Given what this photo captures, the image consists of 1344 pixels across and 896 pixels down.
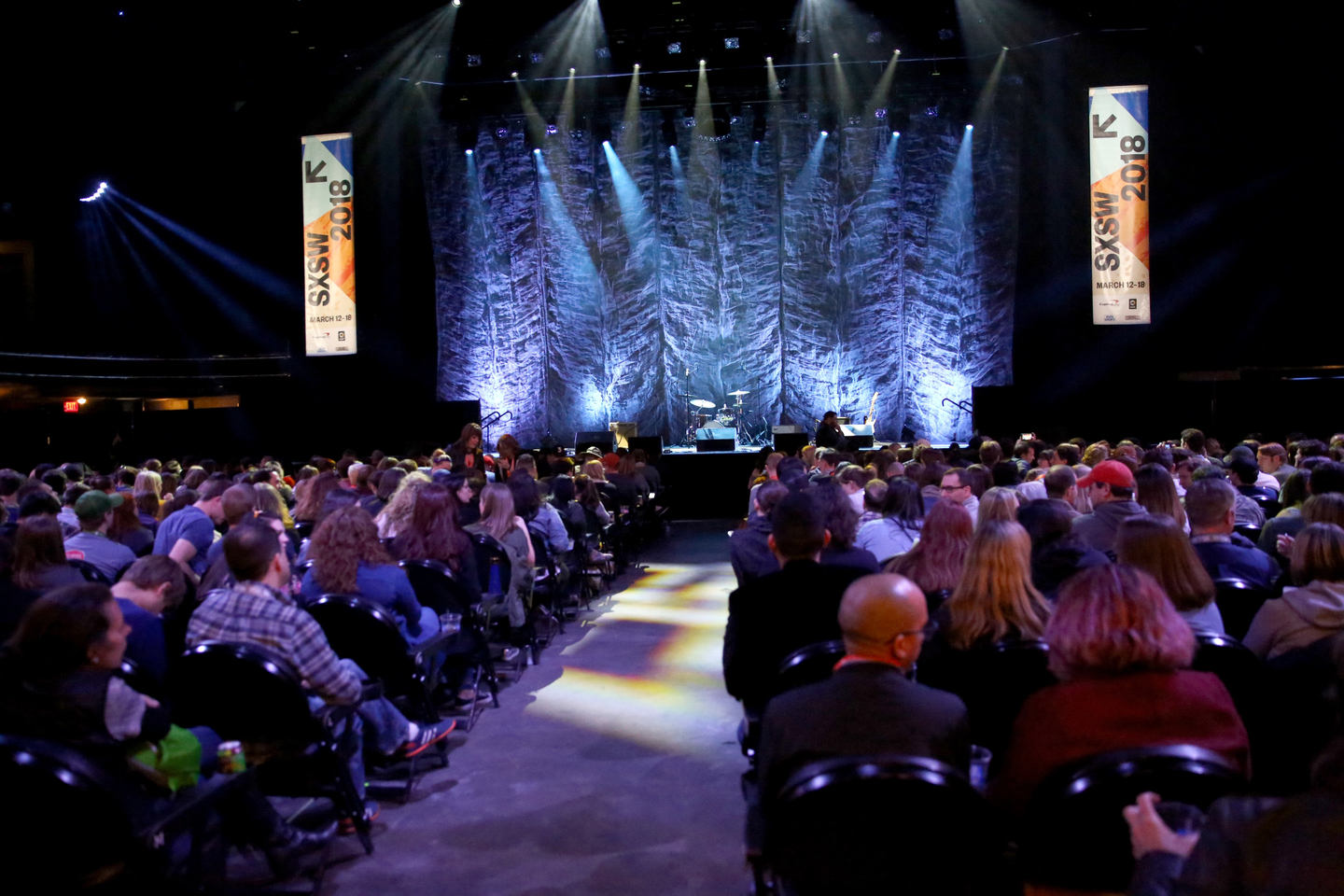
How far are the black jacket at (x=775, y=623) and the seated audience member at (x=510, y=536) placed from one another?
285cm

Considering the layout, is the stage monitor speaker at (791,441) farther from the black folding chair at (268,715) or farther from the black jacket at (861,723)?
the black jacket at (861,723)

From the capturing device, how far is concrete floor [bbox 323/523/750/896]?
354 cm

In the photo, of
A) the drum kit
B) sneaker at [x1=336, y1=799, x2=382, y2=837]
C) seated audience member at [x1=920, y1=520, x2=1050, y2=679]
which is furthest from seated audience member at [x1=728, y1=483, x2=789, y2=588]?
the drum kit

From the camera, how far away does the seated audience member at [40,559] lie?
3.96m

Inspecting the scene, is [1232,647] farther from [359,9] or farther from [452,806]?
[359,9]

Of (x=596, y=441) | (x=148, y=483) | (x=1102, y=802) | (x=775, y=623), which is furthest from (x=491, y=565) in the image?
(x=596, y=441)

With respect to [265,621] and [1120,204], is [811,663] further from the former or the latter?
[1120,204]

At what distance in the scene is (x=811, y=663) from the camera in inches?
116

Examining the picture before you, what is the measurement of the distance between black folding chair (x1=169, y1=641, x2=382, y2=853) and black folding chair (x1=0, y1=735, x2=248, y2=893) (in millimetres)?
772

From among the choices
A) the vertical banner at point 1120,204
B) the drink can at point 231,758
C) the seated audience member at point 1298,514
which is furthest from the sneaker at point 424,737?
the vertical banner at point 1120,204

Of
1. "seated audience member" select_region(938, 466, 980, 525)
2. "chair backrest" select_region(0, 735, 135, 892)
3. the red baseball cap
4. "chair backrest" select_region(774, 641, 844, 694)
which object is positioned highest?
the red baseball cap

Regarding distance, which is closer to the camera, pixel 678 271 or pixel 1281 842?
pixel 1281 842

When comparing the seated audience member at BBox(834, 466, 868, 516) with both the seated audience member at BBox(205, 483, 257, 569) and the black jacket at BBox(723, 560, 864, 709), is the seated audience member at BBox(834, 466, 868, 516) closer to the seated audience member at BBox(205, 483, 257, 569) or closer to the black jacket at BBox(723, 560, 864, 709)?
the seated audience member at BBox(205, 483, 257, 569)

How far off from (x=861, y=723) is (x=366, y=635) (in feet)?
8.56
